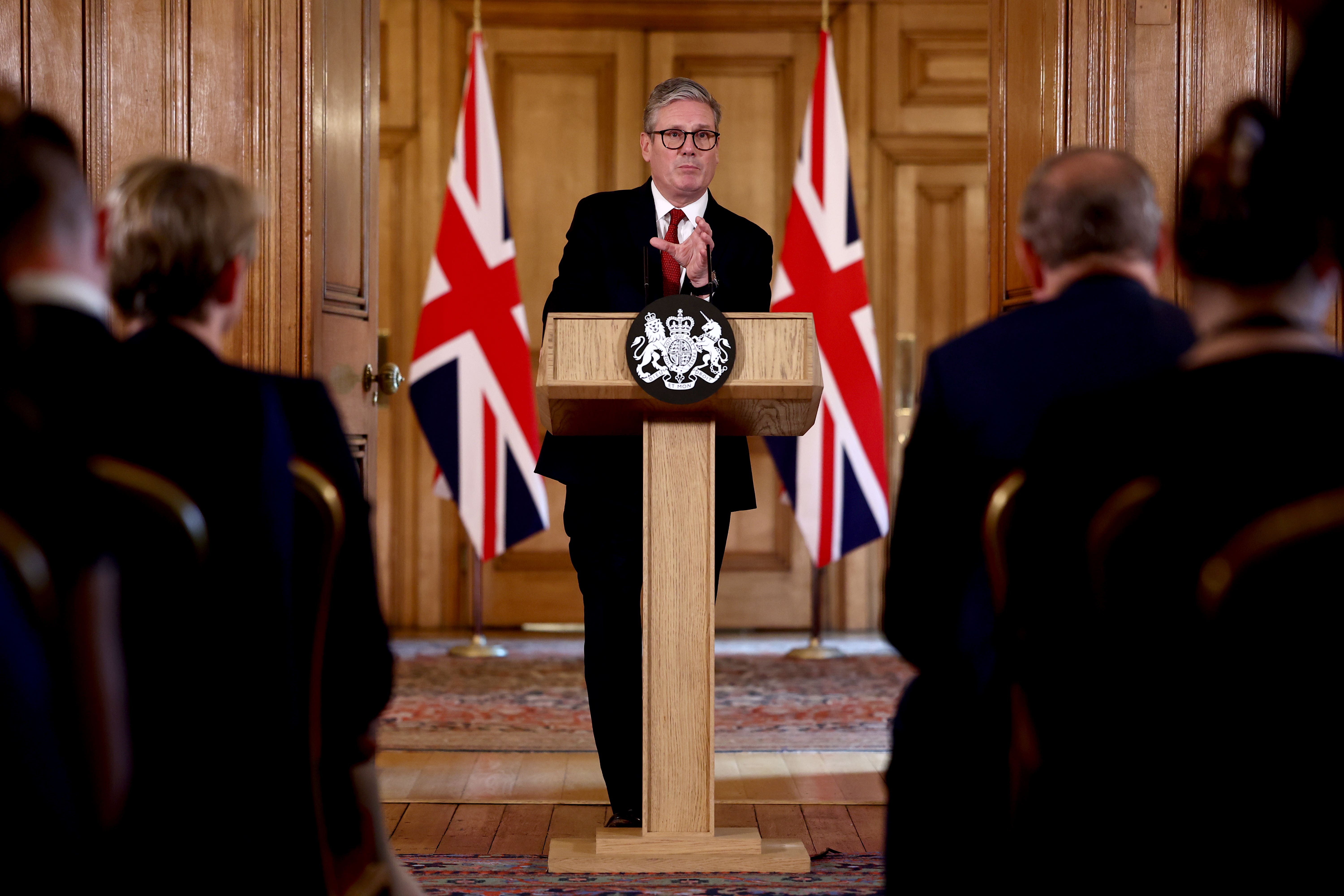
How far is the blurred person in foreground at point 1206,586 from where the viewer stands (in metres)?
0.88

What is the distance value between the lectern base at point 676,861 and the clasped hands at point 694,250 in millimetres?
1056

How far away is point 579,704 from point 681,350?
2.31 m

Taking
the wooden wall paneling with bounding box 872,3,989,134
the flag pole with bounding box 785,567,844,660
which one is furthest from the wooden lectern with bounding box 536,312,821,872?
the wooden wall paneling with bounding box 872,3,989,134

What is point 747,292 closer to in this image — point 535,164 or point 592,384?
point 592,384

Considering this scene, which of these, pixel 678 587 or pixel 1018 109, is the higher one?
pixel 1018 109

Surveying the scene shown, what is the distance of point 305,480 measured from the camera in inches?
43.7

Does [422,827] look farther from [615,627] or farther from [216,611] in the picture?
[216,611]

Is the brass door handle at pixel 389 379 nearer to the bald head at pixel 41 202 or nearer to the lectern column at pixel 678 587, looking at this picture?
the lectern column at pixel 678 587

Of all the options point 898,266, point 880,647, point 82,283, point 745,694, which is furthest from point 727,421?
point 898,266

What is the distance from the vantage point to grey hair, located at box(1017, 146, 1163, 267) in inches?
47.8

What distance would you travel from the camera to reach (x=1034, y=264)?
1283 mm

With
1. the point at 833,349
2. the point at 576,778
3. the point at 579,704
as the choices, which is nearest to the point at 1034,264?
the point at 576,778

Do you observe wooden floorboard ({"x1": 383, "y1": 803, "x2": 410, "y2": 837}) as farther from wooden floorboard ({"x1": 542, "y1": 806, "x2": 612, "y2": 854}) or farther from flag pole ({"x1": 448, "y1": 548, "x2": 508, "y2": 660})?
flag pole ({"x1": 448, "y1": 548, "x2": 508, "y2": 660})

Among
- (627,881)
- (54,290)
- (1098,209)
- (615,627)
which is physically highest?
(1098,209)
